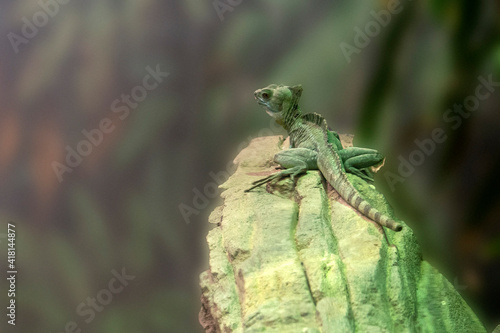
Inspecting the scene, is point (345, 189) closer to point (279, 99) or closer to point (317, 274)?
point (317, 274)

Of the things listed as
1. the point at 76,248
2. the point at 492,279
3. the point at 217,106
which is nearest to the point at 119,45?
the point at 217,106

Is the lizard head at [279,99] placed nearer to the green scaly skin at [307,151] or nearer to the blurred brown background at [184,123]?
the green scaly skin at [307,151]

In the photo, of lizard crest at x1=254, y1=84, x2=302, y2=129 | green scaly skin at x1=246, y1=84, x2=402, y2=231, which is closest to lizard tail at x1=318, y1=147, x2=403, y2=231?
green scaly skin at x1=246, y1=84, x2=402, y2=231

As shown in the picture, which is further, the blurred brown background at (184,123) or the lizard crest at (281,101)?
the blurred brown background at (184,123)

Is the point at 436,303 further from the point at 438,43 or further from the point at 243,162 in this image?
the point at 438,43

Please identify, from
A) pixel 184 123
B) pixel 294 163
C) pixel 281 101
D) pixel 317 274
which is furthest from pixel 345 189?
pixel 184 123

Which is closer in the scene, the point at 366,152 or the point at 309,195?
the point at 309,195

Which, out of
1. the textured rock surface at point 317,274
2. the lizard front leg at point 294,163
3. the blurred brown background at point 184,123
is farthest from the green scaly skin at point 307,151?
the blurred brown background at point 184,123
